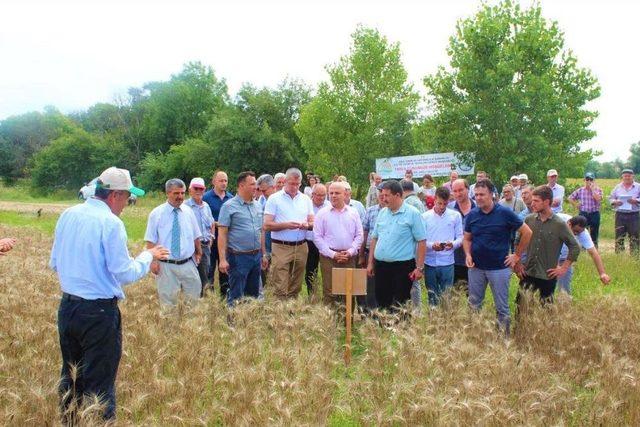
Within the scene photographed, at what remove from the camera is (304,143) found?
33750 mm

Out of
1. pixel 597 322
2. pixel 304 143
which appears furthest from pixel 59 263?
pixel 304 143

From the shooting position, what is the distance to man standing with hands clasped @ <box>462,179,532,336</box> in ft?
22.1

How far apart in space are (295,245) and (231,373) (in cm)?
344

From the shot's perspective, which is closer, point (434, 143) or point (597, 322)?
point (597, 322)

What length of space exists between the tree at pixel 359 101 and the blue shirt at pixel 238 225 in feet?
70.8

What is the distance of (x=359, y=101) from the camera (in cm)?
3020

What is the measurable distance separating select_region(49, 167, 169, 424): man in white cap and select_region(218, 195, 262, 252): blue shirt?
339 centimetres

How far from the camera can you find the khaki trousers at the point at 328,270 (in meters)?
7.74

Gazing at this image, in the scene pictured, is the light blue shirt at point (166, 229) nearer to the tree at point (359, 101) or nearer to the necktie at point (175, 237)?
the necktie at point (175, 237)

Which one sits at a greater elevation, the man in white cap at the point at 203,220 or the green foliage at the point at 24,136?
the green foliage at the point at 24,136

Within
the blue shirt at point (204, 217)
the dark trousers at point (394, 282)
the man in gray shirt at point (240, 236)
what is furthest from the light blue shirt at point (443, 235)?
the blue shirt at point (204, 217)

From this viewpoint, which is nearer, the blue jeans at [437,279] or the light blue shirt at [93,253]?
the light blue shirt at [93,253]

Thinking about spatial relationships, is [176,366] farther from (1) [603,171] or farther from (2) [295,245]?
(1) [603,171]

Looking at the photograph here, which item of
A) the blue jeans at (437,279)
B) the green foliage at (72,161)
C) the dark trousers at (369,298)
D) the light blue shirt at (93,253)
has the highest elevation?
the green foliage at (72,161)
